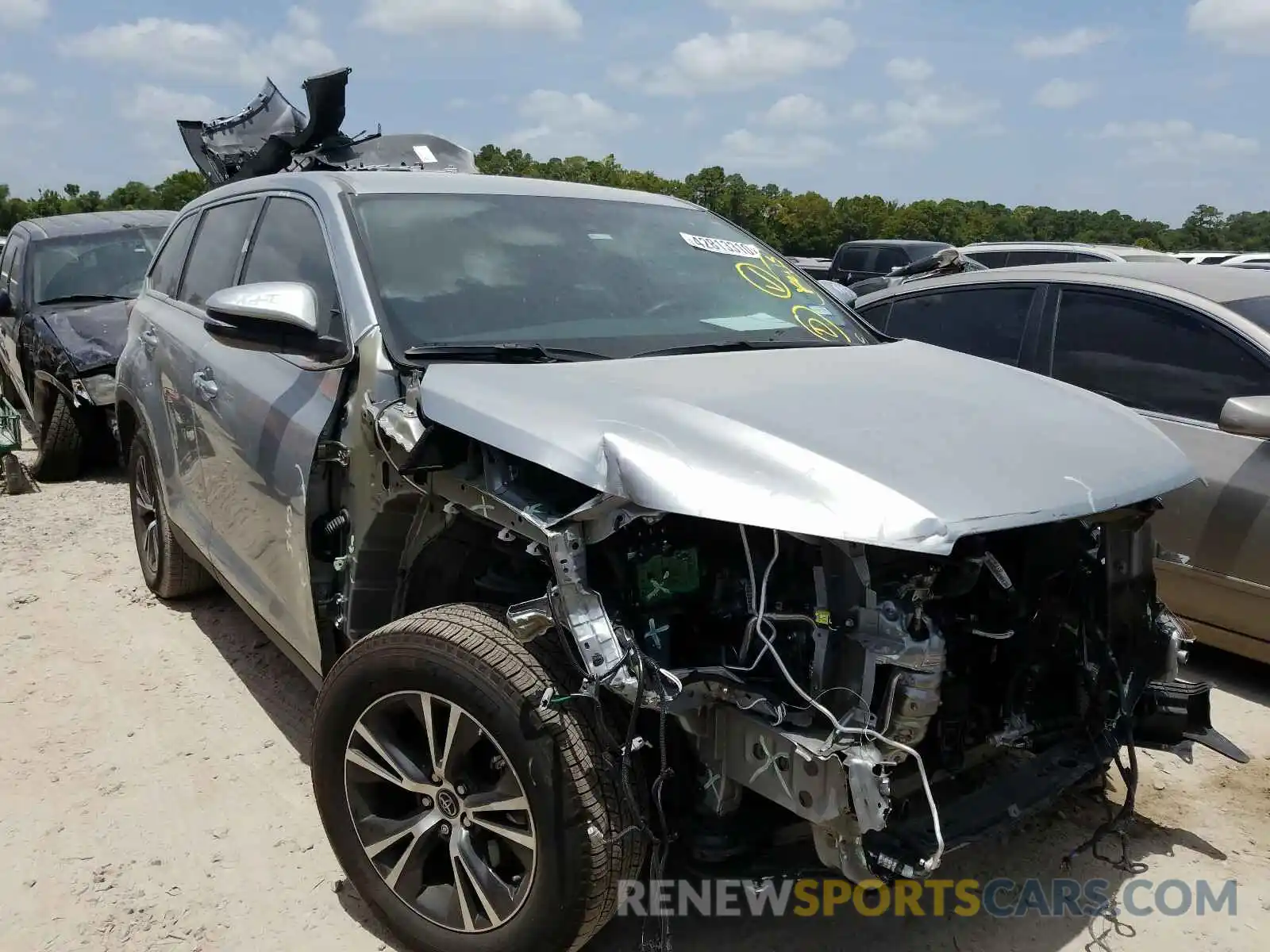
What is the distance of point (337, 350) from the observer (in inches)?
108

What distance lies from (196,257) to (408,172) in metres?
1.34

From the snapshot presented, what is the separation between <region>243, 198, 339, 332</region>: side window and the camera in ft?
9.90

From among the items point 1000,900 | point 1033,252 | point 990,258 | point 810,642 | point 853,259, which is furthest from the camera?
point 853,259

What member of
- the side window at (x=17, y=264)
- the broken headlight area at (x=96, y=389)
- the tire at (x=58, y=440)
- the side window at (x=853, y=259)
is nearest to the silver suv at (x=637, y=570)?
the broken headlight area at (x=96, y=389)

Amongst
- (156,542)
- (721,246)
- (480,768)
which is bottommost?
(156,542)

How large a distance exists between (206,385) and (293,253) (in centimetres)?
67

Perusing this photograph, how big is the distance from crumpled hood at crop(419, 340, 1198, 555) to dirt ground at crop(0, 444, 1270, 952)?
1224 mm

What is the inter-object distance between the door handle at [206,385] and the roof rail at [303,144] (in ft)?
4.02

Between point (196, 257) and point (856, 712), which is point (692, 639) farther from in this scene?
point (196, 257)

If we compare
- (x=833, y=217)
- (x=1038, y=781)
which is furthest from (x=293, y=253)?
(x=833, y=217)

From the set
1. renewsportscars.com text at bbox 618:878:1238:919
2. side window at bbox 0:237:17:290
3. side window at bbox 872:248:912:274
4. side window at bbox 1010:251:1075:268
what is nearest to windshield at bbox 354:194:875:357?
renewsportscars.com text at bbox 618:878:1238:919

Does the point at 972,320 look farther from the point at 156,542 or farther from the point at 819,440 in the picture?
the point at 156,542

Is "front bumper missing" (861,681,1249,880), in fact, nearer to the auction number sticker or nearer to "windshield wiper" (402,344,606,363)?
"windshield wiper" (402,344,606,363)

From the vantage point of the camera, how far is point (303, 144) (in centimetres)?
633
